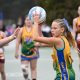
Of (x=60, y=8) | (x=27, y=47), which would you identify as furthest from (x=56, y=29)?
(x=60, y=8)

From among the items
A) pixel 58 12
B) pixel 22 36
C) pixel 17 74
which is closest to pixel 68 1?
pixel 58 12

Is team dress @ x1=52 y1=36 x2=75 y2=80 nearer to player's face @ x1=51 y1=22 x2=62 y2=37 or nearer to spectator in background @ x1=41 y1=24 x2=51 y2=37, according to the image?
player's face @ x1=51 y1=22 x2=62 y2=37

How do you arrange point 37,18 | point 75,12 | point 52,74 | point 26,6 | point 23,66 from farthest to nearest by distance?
point 26,6 < point 75,12 < point 52,74 < point 23,66 < point 37,18

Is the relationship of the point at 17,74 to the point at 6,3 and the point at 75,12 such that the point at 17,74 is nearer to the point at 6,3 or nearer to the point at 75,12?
the point at 75,12

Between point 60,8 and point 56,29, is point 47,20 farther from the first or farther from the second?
point 56,29

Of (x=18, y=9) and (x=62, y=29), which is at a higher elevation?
(x=18, y=9)

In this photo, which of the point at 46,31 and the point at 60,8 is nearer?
the point at 60,8

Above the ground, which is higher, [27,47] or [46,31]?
[46,31]

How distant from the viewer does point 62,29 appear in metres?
9.62

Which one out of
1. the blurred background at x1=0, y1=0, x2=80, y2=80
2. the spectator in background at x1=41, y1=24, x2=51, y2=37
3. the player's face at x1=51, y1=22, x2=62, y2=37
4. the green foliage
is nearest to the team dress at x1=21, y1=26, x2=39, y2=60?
the blurred background at x1=0, y1=0, x2=80, y2=80

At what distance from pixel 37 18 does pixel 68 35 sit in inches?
30.4

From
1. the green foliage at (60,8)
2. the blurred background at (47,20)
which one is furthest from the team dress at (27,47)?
the green foliage at (60,8)

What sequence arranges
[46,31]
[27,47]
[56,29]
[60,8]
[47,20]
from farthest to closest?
[46,31] < [60,8] < [47,20] < [27,47] < [56,29]

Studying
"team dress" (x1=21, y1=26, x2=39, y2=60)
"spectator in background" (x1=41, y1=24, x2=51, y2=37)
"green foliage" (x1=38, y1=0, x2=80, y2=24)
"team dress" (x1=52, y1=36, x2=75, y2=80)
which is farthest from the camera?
"spectator in background" (x1=41, y1=24, x2=51, y2=37)
